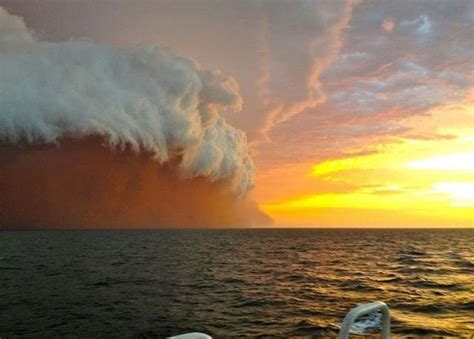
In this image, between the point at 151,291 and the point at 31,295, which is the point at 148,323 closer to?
the point at 151,291

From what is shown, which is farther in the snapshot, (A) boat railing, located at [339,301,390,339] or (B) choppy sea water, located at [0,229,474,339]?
(B) choppy sea water, located at [0,229,474,339]

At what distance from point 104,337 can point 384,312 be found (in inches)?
688

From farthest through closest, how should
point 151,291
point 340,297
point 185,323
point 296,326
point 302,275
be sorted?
point 302,275 < point 151,291 < point 340,297 < point 185,323 < point 296,326

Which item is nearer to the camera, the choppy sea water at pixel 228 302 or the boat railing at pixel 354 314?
the boat railing at pixel 354 314

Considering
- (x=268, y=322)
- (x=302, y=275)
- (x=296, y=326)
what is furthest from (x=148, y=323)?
(x=302, y=275)

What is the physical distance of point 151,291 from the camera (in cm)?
3325

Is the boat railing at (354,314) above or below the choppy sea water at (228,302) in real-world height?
above

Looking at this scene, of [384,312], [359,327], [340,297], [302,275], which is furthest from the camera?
[302,275]

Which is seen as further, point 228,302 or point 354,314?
point 228,302

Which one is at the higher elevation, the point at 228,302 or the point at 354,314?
the point at 354,314

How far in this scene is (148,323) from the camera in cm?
2230

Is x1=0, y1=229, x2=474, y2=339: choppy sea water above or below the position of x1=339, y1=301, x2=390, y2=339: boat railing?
below

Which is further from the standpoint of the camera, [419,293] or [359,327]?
[419,293]

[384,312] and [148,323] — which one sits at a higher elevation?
[384,312]
